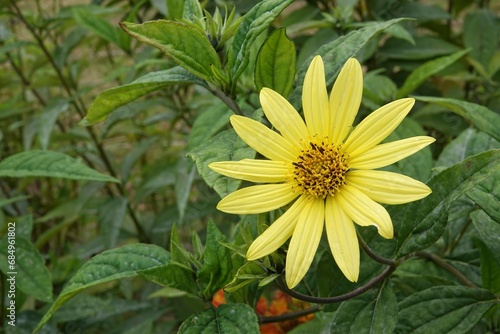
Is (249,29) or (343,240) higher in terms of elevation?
(249,29)

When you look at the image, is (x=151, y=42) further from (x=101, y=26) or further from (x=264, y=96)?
(x=101, y=26)

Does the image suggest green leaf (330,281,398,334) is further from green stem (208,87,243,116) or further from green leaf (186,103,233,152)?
green leaf (186,103,233,152)

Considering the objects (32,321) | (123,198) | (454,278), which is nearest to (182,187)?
(123,198)

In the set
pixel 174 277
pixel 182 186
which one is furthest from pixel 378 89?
pixel 174 277

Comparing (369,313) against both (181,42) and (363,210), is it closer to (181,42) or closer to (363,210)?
(363,210)

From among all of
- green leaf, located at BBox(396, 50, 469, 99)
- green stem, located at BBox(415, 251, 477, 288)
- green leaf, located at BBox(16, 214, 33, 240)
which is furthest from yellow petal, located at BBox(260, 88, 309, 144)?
green leaf, located at BBox(16, 214, 33, 240)

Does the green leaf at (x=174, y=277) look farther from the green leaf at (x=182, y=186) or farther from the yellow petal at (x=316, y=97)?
the green leaf at (x=182, y=186)
